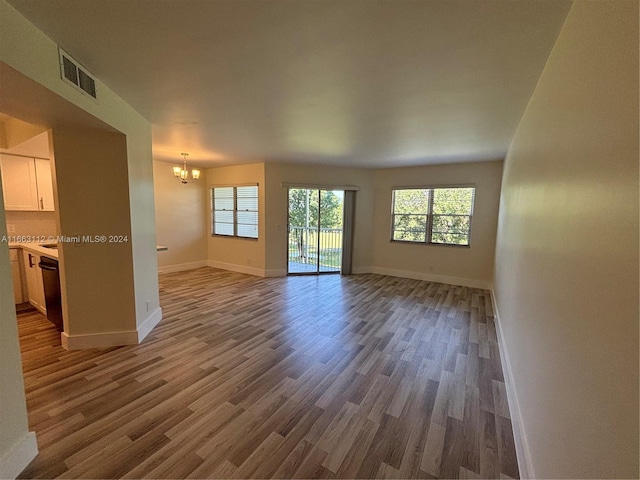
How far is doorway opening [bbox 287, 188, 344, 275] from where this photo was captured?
6.65 meters

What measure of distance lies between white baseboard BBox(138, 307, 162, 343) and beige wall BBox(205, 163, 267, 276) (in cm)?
261

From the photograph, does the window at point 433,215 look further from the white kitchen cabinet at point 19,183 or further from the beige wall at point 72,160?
the white kitchen cabinet at point 19,183

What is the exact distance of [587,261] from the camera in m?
0.94

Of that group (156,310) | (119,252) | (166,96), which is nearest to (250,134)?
(166,96)

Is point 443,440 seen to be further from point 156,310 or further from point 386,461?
point 156,310

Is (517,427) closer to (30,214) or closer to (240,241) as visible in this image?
(240,241)

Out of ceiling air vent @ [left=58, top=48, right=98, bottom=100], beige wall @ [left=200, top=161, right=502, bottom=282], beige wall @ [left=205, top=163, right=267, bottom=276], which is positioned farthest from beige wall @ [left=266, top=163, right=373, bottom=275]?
ceiling air vent @ [left=58, top=48, right=98, bottom=100]

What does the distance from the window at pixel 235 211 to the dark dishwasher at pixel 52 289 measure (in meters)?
3.44

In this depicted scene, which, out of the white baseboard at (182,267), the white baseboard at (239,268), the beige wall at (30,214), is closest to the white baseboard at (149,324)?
the beige wall at (30,214)

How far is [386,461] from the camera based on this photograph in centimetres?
154

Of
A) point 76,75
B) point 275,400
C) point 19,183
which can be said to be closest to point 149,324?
point 275,400

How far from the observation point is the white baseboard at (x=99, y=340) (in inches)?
105

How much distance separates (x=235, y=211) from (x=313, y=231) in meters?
2.01

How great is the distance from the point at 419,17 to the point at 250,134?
256 centimetres
